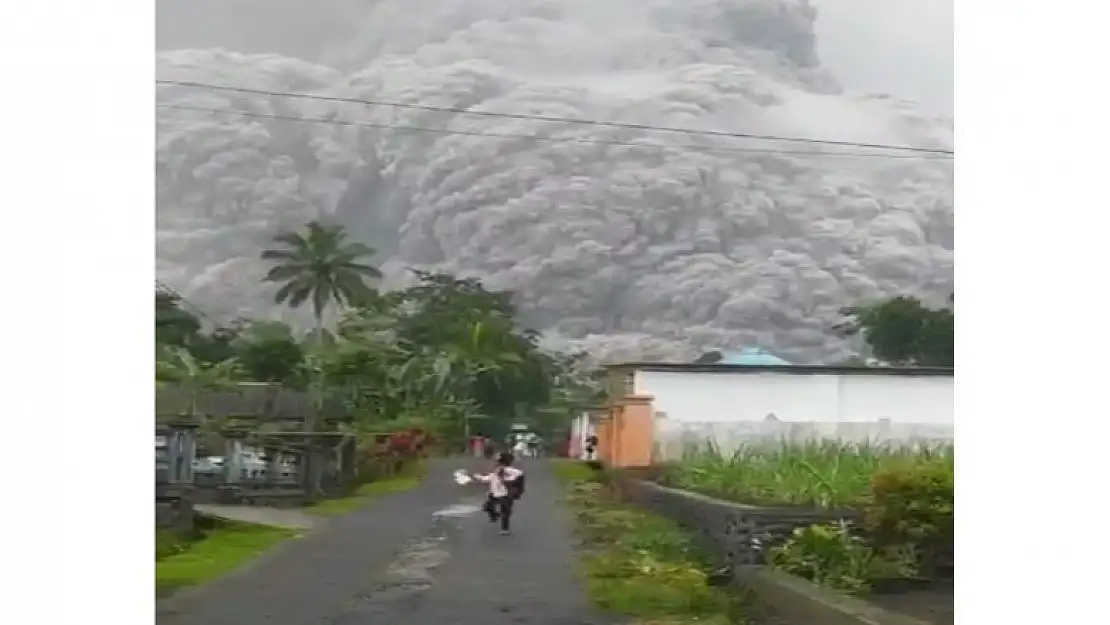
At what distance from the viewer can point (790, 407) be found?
7.28 feet

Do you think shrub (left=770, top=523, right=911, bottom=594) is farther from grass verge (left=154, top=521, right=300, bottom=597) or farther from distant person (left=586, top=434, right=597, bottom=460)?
grass verge (left=154, top=521, right=300, bottom=597)

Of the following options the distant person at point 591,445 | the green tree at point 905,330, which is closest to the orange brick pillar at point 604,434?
the distant person at point 591,445

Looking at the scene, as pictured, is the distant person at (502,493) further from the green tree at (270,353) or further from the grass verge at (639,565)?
the green tree at (270,353)

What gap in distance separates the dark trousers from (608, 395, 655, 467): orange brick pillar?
0.21 m

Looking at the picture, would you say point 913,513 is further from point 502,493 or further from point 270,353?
point 270,353

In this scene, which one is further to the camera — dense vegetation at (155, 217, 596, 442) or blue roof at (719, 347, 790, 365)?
blue roof at (719, 347, 790, 365)

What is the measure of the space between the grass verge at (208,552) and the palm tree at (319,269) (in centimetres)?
38

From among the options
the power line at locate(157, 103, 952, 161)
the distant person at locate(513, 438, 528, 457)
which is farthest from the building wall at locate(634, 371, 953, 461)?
the power line at locate(157, 103, 952, 161)

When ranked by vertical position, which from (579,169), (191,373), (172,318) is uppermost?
(579,169)

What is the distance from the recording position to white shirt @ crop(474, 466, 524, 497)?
7.06 feet

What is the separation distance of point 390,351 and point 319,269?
0.20 meters

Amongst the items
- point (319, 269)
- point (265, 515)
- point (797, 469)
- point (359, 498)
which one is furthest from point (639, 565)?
point (319, 269)
